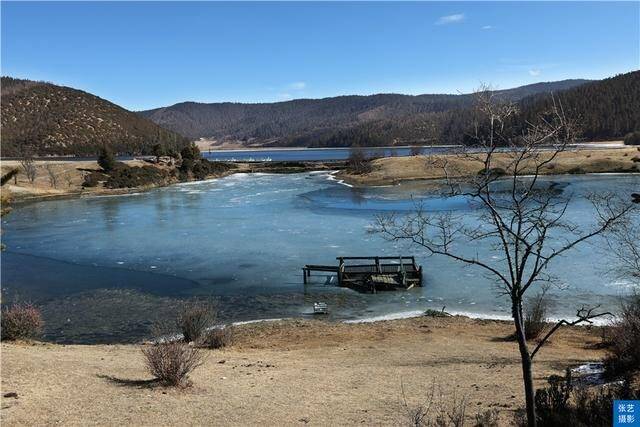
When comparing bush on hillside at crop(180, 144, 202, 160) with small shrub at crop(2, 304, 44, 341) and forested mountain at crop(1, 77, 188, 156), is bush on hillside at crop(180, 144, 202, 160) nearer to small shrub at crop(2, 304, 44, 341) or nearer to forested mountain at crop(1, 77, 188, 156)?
forested mountain at crop(1, 77, 188, 156)

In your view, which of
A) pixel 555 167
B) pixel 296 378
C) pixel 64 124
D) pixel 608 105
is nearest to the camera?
pixel 296 378

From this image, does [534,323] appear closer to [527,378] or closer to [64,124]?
[527,378]

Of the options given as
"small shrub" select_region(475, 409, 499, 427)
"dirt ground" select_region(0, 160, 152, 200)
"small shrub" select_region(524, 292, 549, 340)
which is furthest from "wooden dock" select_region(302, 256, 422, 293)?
"dirt ground" select_region(0, 160, 152, 200)

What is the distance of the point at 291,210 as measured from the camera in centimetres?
4644

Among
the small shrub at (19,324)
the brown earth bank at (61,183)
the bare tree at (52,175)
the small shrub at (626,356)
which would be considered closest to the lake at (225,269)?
the small shrub at (19,324)

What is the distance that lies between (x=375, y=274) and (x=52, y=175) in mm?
72206

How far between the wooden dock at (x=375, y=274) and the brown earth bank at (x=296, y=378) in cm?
570

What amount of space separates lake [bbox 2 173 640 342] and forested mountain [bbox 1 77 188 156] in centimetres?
9908

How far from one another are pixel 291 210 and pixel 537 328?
32.5m

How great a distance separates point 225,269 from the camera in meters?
25.4

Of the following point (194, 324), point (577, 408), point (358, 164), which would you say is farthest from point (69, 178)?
point (577, 408)

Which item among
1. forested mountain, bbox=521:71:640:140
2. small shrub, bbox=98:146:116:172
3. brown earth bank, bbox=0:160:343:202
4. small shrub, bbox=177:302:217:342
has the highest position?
forested mountain, bbox=521:71:640:140

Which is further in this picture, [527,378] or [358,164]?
[358,164]

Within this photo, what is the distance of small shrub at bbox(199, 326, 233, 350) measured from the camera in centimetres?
1491
